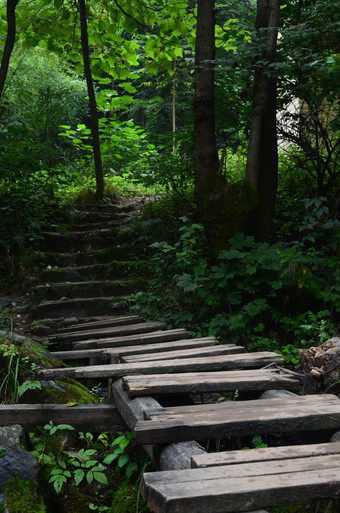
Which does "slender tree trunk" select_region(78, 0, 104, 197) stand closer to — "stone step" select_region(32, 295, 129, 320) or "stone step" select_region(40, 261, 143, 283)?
"stone step" select_region(40, 261, 143, 283)

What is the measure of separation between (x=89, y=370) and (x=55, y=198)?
565 cm

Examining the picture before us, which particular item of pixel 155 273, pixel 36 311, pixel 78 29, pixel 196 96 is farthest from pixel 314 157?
pixel 78 29

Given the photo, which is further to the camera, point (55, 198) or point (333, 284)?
point (55, 198)

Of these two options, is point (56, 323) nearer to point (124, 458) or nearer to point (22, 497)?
point (124, 458)

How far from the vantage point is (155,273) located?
6676 millimetres

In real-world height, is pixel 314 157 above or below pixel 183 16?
below

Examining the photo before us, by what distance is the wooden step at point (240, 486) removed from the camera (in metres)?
1.55

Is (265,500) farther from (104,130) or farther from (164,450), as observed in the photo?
(104,130)

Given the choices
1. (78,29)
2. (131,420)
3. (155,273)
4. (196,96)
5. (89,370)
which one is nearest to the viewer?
(131,420)

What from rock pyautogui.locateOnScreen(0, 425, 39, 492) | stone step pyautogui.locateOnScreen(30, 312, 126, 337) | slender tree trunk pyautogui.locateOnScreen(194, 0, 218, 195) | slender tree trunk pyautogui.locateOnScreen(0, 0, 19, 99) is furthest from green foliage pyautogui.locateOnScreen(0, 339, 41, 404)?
slender tree trunk pyautogui.locateOnScreen(0, 0, 19, 99)

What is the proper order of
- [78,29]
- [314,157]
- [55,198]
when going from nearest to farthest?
[314,157] → [55,198] → [78,29]

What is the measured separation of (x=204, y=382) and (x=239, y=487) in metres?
1.29

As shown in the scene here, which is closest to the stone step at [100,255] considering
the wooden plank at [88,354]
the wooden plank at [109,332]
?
the wooden plank at [109,332]

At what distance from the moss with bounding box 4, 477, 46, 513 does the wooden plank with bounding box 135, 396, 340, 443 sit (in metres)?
0.56
